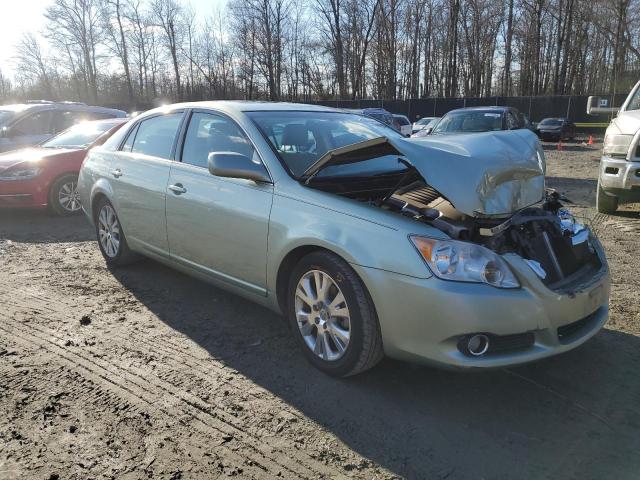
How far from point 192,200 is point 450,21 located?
53.4 metres

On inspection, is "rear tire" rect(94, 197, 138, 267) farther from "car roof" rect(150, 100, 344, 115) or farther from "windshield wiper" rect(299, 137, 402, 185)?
"windshield wiper" rect(299, 137, 402, 185)

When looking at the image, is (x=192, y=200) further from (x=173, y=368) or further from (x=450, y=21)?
(x=450, y=21)

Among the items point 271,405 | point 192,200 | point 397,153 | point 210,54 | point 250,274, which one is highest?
point 210,54

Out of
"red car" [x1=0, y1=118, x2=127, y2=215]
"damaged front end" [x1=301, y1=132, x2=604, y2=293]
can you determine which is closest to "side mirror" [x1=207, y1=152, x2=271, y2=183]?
"damaged front end" [x1=301, y1=132, x2=604, y2=293]

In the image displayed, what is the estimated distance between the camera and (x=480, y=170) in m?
2.96

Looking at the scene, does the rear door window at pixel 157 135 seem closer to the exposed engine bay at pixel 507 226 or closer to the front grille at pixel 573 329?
the exposed engine bay at pixel 507 226

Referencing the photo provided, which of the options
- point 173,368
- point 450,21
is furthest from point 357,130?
point 450,21

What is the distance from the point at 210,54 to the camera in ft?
186

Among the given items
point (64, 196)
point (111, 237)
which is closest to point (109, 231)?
point (111, 237)

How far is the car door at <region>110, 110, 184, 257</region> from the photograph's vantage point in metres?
4.30

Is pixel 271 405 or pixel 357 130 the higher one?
pixel 357 130

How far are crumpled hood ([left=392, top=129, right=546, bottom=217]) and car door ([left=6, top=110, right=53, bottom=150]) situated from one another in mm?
9144

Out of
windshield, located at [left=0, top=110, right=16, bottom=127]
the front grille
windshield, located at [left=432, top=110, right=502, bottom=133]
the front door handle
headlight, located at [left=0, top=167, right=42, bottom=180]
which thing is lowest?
the front grille

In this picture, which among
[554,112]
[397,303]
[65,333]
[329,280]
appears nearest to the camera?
[397,303]
